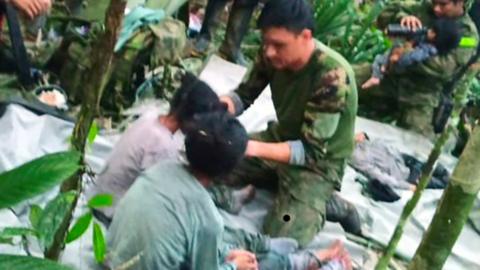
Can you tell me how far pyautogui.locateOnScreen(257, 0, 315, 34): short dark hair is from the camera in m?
3.17

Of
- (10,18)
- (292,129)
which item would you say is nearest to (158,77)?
(10,18)

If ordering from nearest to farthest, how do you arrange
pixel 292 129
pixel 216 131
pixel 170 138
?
pixel 216 131 < pixel 170 138 < pixel 292 129

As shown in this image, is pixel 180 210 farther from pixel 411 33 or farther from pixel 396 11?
pixel 396 11

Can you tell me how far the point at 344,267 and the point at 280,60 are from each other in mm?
887

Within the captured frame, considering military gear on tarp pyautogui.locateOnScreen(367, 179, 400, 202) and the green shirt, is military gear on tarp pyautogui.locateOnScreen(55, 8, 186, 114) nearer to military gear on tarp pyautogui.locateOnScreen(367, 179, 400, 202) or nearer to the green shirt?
military gear on tarp pyautogui.locateOnScreen(367, 179, 400, 202)

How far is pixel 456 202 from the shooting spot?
5.63 feet

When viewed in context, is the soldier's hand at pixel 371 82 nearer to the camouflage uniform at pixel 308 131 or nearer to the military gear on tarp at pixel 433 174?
the military gear on tarp at pixel 433 174

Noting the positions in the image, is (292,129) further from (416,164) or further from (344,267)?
(416,164)

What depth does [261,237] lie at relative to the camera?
10.3 ft

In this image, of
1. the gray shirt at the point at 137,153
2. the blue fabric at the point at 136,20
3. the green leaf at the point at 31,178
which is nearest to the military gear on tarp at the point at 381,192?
the gray shirt at the point at 137,153

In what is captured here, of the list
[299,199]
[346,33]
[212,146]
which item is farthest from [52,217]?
[346,33]

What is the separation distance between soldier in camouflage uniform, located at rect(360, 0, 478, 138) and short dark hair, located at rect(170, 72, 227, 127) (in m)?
2.23

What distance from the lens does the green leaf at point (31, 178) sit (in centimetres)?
127

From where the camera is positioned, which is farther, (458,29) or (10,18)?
(458,29)
